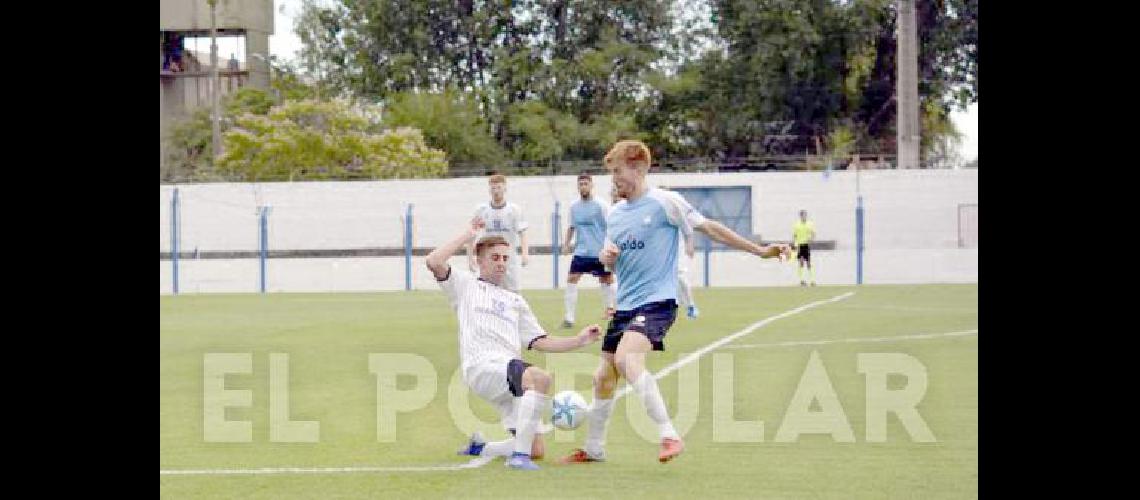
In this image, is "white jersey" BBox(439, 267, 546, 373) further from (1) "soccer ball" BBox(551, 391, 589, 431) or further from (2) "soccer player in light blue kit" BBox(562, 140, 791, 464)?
(2) "soccer player in light blue kit" BBox(562, 140, 791, 464)

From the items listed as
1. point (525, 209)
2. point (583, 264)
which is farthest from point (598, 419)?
point (525, 209)

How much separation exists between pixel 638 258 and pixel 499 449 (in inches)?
59.2

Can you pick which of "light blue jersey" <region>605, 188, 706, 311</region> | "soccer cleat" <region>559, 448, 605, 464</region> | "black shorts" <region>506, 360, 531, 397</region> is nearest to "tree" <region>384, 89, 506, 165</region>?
"light blue jersey" <region>605, 188, 706, 311</region>

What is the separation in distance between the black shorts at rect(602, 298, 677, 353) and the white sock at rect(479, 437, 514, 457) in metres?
0.86

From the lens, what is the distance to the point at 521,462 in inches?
429

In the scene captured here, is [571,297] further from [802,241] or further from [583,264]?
[802,241]

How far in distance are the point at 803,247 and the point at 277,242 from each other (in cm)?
1504

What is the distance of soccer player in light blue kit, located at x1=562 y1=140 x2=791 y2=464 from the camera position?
36.7 feet

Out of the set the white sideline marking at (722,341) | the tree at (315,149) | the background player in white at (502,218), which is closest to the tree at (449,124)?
the tree at (315,149)

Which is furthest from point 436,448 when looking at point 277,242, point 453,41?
point 453,41

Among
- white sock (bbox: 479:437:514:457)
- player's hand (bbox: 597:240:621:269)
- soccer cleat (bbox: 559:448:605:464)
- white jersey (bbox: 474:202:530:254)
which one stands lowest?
soccer cleat (bbox: 559:448:605:464)

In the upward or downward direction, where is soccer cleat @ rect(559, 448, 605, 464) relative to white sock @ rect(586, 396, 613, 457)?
downward
